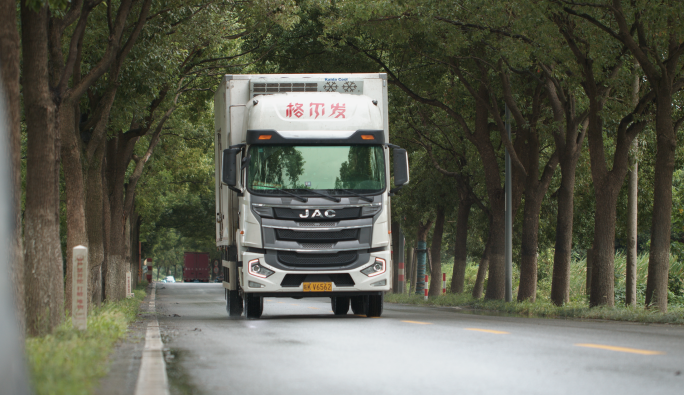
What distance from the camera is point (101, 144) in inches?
809

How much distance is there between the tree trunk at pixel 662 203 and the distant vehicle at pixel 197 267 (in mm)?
69134

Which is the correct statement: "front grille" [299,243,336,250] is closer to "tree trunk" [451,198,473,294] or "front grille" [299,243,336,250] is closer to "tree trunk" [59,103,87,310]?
"tree trunk" [59,103,87,310]

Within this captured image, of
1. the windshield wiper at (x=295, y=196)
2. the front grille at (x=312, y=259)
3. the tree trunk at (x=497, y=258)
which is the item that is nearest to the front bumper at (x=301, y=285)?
the front grille at (x=312, y=259)

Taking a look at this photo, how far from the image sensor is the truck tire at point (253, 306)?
634 inches

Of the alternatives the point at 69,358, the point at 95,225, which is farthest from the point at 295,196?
the point at 69,358

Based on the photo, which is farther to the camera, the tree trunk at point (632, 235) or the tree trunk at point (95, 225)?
the tree trunk at point (632, 235)

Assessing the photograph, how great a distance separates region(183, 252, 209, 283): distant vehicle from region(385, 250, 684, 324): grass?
1374 inches

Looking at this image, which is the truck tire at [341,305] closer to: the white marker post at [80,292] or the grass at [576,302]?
the grass at [576,302]

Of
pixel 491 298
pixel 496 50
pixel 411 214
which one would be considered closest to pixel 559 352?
pixel 496 50

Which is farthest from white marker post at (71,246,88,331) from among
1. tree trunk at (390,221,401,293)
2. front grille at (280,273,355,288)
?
tree trunk at (390,221,401,293)

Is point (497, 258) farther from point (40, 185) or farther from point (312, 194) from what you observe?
point (40, 185)

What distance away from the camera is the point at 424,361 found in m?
8.49

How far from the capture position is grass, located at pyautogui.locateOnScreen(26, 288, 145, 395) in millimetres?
6148

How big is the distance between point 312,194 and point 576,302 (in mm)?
11004
